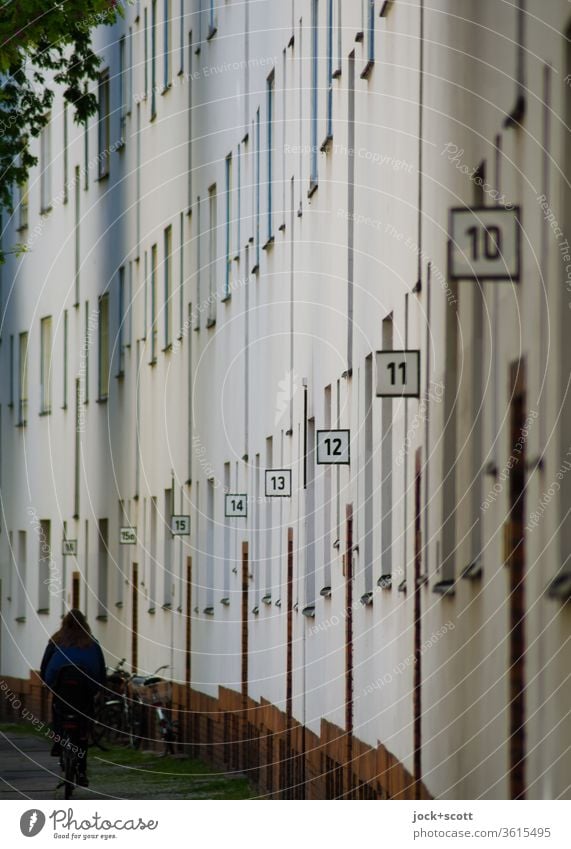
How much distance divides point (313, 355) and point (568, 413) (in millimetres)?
8253

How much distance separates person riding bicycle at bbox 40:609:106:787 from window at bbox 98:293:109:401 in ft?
41.6

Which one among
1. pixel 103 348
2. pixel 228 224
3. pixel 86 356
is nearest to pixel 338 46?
pixel 228 224

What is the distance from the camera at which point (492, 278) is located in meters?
11.2

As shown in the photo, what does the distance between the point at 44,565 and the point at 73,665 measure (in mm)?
20107

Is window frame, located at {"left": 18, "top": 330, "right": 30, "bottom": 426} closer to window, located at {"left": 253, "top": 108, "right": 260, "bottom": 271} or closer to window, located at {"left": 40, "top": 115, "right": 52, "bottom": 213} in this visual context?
window, located at {"left": 40, "top": 115, "right": 52, "bottom": 213}

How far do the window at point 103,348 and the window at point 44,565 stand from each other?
5.14 meters

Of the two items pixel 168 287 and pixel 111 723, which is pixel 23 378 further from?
pixel 168 287

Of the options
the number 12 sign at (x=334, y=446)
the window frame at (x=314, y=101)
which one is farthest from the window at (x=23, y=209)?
the number 12 sign at (x=334, y=446)

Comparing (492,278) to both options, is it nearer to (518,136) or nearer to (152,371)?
→ (518,136)

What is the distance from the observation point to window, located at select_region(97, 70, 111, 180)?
2829 cm

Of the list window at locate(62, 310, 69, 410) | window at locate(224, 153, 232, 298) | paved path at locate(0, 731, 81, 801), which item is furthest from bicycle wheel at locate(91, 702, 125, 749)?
window at locate(62, 310, 69, 410)

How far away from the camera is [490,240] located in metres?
11.0

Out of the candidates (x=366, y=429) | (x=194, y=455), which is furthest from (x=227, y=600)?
(x=366, y=429)

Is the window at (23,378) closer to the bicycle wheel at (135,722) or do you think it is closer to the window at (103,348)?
the window at (103,348)
